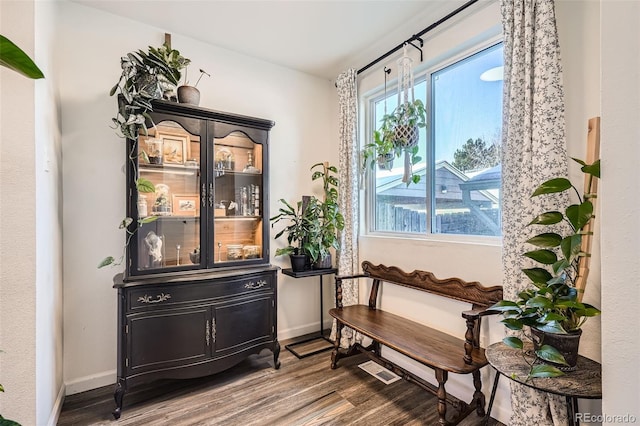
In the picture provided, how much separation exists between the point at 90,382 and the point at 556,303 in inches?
122

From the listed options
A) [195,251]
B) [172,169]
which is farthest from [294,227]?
[172,169]

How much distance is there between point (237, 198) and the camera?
2633 mm

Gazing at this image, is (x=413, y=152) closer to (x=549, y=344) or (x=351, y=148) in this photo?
(x=351, y=148)

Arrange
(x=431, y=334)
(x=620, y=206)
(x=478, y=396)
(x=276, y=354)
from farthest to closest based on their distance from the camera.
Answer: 1. (x=276, y=354)
2. (x=431, y=334)
3. (x=478, y=396)
4. (x=620, y=206)

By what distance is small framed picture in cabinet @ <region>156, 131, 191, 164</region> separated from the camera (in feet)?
7.45

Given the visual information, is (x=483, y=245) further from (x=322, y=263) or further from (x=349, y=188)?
(x=322, y=263)

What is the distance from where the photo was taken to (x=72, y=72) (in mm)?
2219

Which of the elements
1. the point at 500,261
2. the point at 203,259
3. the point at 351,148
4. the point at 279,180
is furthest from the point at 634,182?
the point at 279,180

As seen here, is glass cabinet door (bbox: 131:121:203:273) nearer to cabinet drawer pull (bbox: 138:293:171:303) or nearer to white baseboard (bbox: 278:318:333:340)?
cabinet drawer pull (bbox: 138:293:171:303)

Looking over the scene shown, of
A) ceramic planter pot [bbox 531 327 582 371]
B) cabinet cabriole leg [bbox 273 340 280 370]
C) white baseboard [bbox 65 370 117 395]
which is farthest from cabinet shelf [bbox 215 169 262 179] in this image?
ceramic planter pot [bbox 531 327 582 371]

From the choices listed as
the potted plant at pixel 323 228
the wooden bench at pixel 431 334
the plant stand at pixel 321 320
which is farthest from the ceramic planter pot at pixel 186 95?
the wooden bench at pixel 431 334

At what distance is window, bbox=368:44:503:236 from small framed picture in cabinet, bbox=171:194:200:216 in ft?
5.90

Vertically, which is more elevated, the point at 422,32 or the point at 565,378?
the point at 422,32

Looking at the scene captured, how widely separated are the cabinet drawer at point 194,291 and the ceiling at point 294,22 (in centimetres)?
212
